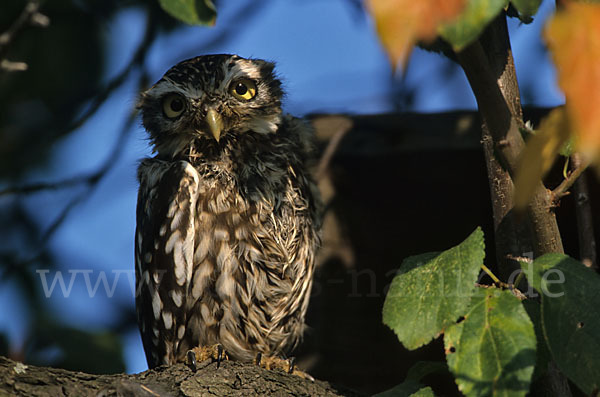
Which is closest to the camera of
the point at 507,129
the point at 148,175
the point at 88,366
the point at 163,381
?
the point at 507,129

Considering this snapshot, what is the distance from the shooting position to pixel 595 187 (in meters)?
3.05

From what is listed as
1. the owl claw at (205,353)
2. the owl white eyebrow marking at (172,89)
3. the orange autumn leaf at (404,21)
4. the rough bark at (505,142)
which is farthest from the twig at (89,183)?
the orange autumn leaf at (404,21)

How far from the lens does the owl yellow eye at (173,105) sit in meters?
2.96

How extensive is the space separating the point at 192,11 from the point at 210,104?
158cm

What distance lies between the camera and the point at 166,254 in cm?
270

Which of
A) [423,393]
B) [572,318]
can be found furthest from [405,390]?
[572,318]

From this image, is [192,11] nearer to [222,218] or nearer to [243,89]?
[222,218]

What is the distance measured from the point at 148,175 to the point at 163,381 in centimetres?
111

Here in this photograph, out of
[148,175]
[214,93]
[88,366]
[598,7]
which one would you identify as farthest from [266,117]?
[598,7]

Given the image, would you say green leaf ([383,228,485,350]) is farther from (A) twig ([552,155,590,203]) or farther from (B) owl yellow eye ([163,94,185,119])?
(B) owl yellow eye ([163,94,185,119])

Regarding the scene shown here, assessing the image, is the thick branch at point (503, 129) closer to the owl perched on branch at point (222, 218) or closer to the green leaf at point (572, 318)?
the green leaf at point (572, 318)

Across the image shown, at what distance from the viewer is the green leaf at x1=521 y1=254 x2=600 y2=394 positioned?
1.50 m

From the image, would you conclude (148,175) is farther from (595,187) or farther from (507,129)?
(595,187)

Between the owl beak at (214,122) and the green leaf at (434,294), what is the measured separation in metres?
1.28
